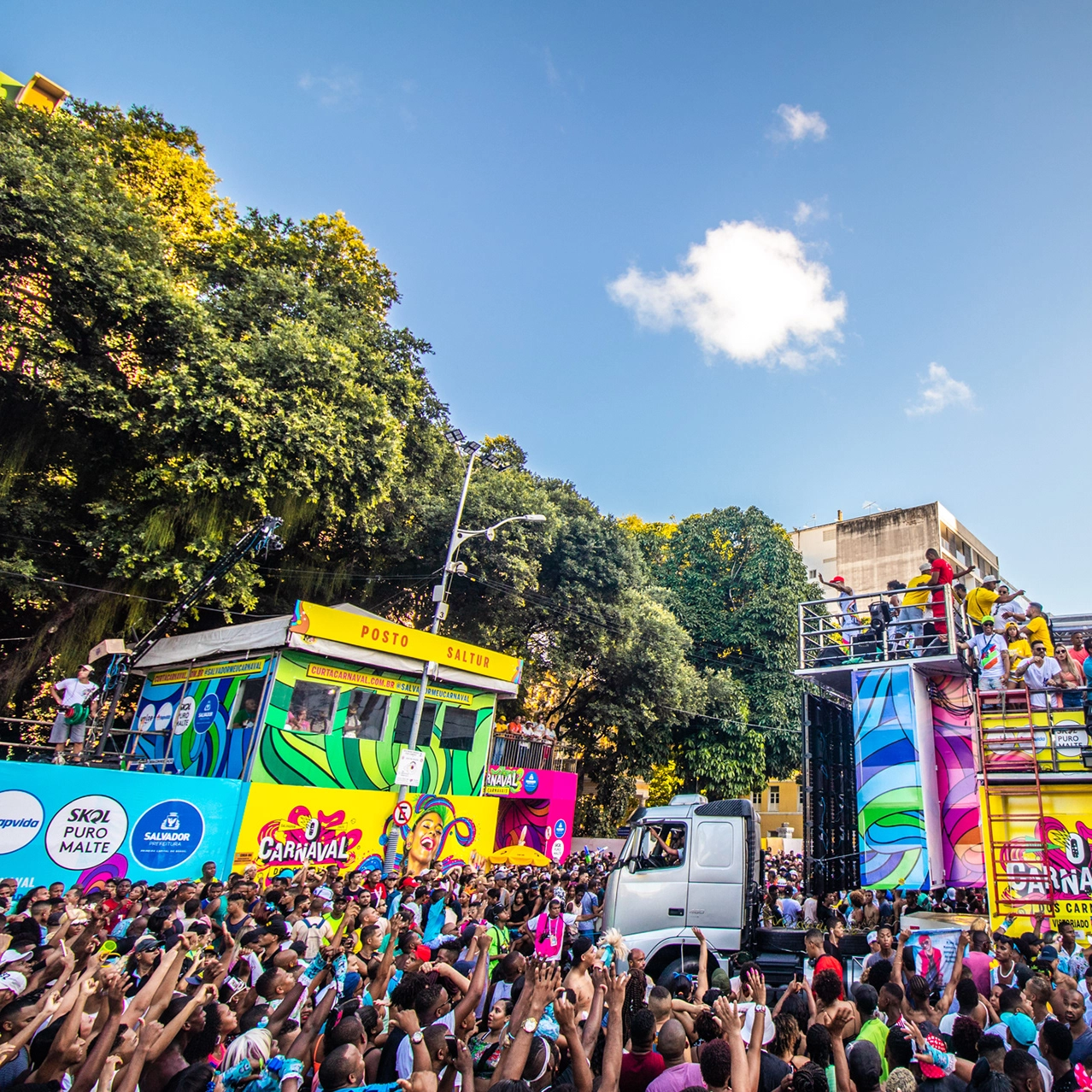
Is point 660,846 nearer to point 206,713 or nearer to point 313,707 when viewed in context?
point 313,707

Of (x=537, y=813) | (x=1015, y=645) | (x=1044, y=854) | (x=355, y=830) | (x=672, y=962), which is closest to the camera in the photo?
(x=1044, y=854)

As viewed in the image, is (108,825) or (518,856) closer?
(108,825)

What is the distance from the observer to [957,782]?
11.6 meters

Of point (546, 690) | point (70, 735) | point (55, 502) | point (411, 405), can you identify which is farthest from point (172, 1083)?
point (546, 690)

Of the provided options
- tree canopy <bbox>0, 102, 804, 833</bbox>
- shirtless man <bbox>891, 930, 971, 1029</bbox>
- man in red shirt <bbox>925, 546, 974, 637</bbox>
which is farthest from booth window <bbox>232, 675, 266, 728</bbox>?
shirtless man <bbox>891, 930, 971, 1029</bbox>

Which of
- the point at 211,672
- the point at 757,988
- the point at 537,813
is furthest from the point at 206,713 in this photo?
the point at 757,988

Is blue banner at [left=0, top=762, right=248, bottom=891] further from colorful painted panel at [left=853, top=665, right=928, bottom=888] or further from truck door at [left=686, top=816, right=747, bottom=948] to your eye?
colorful painted panel at [left=853, top=665, right=928, bottom=888]

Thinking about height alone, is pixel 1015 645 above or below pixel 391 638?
below

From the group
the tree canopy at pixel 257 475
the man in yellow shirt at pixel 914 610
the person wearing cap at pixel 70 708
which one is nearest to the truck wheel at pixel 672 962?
the man in yellow shirt at pixel 914 610

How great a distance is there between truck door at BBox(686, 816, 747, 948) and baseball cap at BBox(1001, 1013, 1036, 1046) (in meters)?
5.82

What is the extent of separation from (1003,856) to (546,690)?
21.5 m

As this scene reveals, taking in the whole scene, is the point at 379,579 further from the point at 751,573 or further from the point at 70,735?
the point at 751,573

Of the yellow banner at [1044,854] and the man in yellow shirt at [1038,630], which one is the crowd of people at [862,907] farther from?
the man in yellow shirt at [1038,630]

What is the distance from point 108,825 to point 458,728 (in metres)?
9.04
